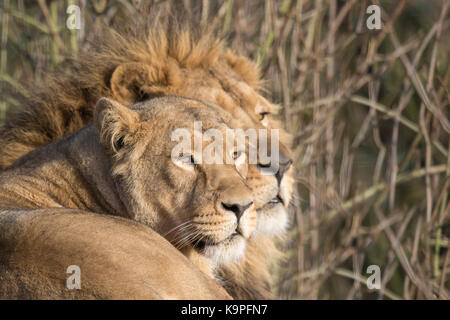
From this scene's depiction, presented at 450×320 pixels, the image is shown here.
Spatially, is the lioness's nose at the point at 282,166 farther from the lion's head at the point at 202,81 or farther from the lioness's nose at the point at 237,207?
the lioness's nose at the point at 237,207

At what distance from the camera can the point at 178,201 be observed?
335 centimetres

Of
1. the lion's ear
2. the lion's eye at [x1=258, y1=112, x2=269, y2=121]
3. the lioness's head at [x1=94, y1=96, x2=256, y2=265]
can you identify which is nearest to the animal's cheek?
the lioness's head at [x1=94, y1=96, x2=256, y2=265]

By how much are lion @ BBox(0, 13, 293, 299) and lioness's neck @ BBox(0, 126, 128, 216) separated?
0.64 m

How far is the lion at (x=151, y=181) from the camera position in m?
3.28

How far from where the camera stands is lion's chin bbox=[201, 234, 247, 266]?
333 cm

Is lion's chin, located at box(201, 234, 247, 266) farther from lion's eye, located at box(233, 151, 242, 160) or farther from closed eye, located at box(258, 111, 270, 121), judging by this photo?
closed eye, located at box(258, 111, 270, 121)

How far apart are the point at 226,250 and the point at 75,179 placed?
0.73 meters

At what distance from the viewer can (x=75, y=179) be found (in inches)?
138

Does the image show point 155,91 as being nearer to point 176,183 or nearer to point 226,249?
point 176,183

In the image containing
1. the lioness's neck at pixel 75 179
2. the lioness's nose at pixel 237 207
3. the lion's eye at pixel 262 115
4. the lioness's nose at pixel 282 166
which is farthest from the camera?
the lion's eye at pixel 262 115

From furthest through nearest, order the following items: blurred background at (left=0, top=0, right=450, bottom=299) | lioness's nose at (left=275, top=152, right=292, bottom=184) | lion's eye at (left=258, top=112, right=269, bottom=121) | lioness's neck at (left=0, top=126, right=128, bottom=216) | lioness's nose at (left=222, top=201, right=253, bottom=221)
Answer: blurred background at (left=0, top=0, right=450, bottom=299), lion's eye at (left=258, top=112, right=269, bottom=121), lioness's nose at (left=275, top=152, right=292, bottom=184), lioness's neck at (left=0, top=126, right=128, bottom=216), lioness's nose at (left=222, top=201, right=253, bottom=221)

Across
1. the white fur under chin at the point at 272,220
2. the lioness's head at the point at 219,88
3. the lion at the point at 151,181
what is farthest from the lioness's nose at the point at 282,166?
the lion at the point at 151,181
